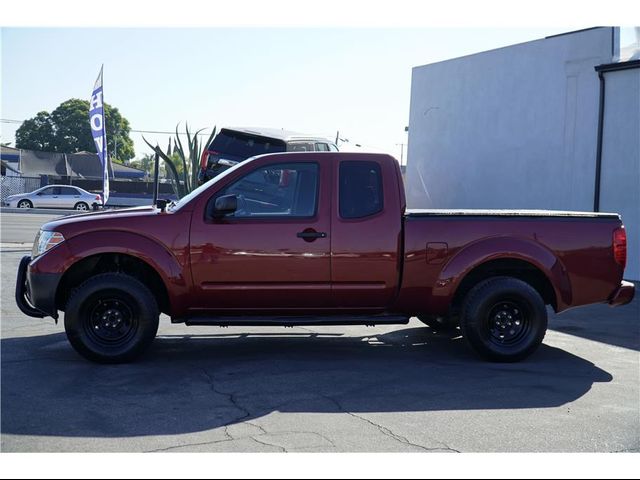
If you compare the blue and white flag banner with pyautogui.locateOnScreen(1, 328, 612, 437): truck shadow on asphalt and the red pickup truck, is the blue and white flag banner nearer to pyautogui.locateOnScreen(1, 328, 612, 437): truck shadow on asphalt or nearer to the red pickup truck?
pyautogui.locateOnScreen(1, 328, 612, 437): truck shadow on asphalt

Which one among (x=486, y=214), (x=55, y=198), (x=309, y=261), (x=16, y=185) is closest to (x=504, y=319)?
(x=486, y=214)

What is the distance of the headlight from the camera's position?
7.01 meters

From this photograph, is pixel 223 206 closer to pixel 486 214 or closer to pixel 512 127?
pixel 486 214

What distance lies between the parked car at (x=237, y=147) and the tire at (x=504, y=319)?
7743mm

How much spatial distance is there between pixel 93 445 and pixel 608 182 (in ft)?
42.1

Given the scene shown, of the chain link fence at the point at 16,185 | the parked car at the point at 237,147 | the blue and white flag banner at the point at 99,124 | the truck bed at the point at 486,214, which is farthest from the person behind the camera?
the chain link fence at the point at 16,185

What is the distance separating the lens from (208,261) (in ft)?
23.1

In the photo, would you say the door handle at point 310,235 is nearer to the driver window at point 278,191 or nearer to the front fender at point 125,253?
the driver window at point 278,191

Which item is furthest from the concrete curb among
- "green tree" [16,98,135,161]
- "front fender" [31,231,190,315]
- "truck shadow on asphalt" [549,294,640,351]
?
"green tree" [16,98,135,161]

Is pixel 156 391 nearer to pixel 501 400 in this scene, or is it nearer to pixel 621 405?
pixel 501 400

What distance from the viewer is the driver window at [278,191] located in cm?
724

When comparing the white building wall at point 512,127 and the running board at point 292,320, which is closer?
the running board at point 292,320

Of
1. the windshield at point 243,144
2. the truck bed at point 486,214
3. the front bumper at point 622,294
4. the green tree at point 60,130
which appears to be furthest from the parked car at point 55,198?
the green tree at point 60,130

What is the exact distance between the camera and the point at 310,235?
7.13 m
